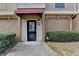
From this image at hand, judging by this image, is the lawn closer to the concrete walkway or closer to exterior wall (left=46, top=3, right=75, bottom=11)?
the concrete walkway

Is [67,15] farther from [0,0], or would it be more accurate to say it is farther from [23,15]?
[0,0]

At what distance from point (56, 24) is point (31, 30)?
258 centimetres

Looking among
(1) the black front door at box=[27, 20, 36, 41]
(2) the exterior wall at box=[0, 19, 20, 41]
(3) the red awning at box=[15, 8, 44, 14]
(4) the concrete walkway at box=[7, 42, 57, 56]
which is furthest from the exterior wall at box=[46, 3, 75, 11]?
(4) the concrete walkway at box=[7, 42, 57, 56]

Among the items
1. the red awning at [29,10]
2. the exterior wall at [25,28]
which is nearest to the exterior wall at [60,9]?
the exterior wall at [25,28]

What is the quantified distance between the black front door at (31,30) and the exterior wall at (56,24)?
1393 mm

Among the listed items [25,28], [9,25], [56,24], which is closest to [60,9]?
[56,24]

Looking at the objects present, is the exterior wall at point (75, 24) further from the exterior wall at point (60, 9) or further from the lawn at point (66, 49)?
the lawn at point (66, 49)

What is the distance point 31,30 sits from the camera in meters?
19.6

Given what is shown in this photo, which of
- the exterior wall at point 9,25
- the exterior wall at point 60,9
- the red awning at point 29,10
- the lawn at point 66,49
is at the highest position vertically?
the exterior wall at point 60,9

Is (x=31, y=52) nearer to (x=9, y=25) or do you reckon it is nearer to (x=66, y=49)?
(x=66, y=49)

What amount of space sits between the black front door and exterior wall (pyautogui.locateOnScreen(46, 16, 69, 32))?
1.39 metres

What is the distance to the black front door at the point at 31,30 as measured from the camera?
19.5 metres

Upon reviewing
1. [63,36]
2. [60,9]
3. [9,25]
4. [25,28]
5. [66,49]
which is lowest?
[66,49]

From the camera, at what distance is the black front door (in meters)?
19.5
